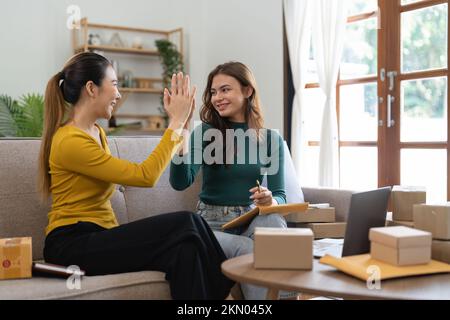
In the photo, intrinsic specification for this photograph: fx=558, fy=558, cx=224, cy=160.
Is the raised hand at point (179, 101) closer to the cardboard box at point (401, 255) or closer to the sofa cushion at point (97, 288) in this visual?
the sofa cushion at point (97, 288)

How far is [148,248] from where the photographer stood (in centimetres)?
180

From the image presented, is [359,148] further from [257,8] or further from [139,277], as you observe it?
[139,277]

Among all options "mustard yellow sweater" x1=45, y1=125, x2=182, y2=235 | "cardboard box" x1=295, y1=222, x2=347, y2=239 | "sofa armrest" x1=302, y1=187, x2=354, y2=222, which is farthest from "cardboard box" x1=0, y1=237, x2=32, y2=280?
"sofa armrest" x1=302, y1=187, x2=354, y2=222

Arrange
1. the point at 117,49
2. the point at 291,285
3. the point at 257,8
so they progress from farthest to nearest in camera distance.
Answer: the point at 117,49
the point at 257,8
the point at 291,285

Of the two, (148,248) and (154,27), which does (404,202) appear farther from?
(154,27)

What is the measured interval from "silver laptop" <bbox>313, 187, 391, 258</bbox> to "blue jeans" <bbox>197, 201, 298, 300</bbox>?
33cm

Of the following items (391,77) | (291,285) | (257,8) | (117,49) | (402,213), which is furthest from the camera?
(117,49)

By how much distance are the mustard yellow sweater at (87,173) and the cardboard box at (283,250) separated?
0.62 m

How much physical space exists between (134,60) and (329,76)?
2146 mm

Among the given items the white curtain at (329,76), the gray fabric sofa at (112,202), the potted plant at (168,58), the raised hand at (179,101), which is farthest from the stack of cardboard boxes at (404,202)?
the potted plant at (168,58)

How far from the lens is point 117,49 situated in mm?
5207
